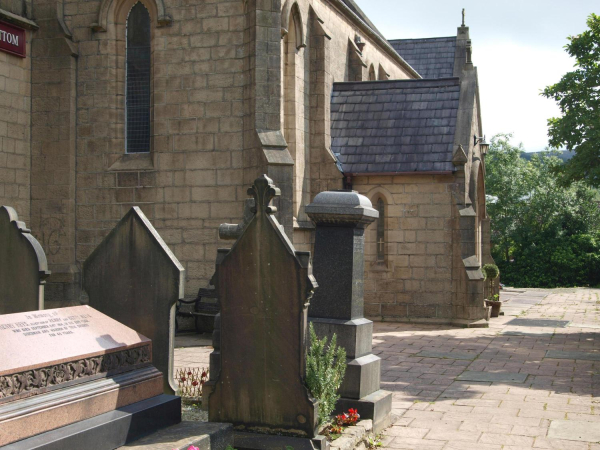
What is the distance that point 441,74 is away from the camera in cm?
3131

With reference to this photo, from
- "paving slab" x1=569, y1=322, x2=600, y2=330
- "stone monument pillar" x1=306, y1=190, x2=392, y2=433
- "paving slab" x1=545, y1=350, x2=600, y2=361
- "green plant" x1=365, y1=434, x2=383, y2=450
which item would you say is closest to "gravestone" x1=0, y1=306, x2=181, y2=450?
"green plant" x1=365, y1=434, x2=383, y2=450

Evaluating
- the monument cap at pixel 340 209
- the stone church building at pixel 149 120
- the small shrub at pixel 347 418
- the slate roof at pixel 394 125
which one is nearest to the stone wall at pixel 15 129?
the stone church building at pixel 149 120

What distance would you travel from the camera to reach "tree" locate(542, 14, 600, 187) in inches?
618

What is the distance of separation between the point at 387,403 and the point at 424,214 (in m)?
9.38

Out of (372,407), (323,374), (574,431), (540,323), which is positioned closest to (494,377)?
(574,431)

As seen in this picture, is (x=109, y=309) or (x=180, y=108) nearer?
(x=109, y=309)

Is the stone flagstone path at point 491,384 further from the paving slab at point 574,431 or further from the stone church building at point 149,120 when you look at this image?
the stone church building at point 149,120

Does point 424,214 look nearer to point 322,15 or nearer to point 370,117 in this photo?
point 370,117

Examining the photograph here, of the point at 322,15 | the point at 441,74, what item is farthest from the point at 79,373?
the point at 441,74

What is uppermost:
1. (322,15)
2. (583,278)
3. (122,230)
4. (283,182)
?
(322,15)

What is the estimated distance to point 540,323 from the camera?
57.0 feet

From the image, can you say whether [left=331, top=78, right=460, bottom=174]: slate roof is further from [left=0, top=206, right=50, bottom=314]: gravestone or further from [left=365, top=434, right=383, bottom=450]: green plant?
[left=365, top=434, right=383, bottom=450]: green plant

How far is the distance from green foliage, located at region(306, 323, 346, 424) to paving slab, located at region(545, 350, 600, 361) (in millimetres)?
6609

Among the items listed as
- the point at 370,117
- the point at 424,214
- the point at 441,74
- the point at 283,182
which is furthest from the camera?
the point at 441,74
